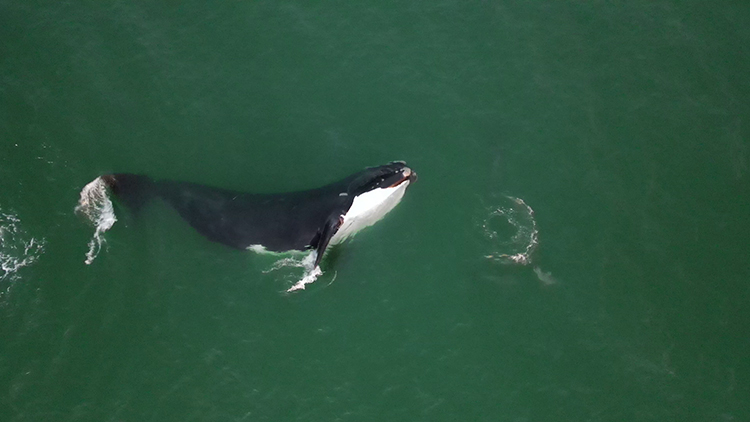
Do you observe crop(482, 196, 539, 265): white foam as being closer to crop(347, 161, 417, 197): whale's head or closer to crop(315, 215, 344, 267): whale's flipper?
crop(347, 161, 417, 197): whale's head

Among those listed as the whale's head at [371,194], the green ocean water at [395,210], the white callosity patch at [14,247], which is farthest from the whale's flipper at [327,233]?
the white callosity patch at [14,247]

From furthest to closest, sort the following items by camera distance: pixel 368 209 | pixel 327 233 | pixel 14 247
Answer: pixel 14 247
pixel 368 209
pixel 327 233

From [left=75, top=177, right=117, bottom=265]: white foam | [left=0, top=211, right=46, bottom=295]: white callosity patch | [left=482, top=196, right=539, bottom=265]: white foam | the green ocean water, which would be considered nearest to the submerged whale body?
[left=75, top=177, right=117, bottom=265]: white foam

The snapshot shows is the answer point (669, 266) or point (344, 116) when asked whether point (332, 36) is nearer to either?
point (344, 116)

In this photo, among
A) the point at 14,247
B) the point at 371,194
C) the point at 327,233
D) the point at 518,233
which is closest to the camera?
the point at 327,233

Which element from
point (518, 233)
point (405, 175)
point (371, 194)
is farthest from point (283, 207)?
point (518, 233)

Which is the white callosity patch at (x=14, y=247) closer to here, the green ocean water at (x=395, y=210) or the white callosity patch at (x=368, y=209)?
the green ocean water at (x=395, y=210)

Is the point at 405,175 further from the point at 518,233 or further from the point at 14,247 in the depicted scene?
the point at 14,247
